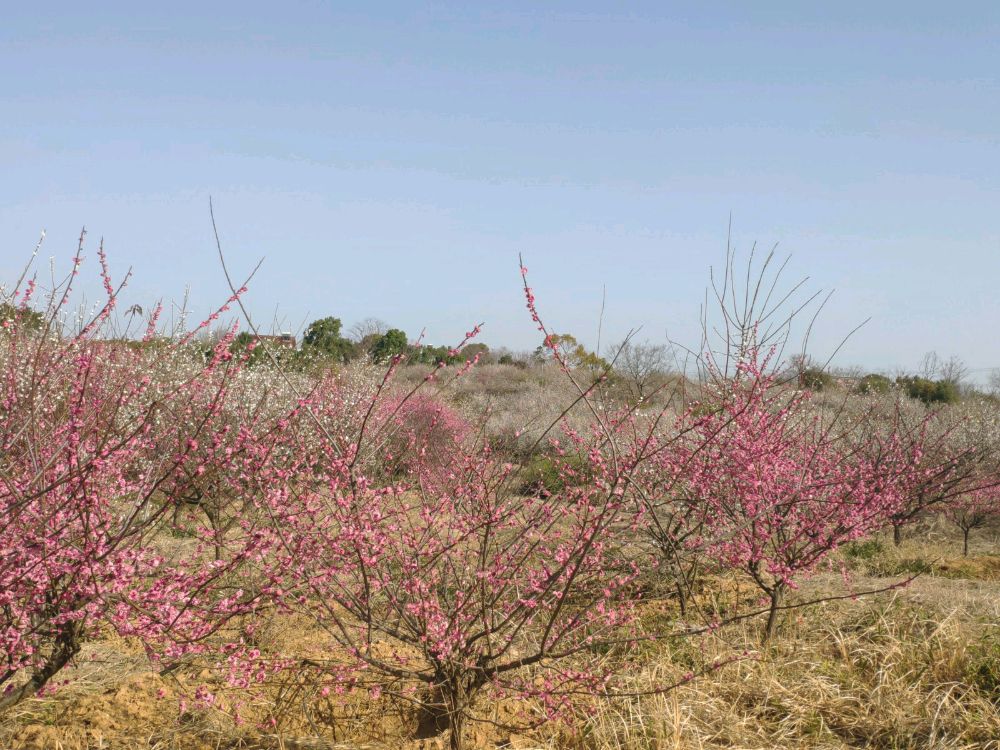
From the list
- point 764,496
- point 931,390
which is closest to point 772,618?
point 764,496

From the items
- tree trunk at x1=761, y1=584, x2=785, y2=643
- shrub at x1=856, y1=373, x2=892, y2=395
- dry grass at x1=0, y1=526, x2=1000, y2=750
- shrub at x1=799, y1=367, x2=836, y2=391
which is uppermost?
shrub at x1=856, y1=373, x2=892, y2=395

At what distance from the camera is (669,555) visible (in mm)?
5770

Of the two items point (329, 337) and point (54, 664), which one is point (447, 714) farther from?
point (329, 337)

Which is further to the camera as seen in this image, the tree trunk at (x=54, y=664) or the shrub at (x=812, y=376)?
the shrub at (x=812, y=376)

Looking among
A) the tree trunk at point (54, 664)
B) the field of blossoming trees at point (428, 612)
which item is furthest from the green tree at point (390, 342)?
the tree trunk at point (54, 664)

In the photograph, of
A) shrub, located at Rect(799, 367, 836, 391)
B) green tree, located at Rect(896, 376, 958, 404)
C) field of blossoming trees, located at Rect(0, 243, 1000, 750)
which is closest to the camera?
field of blossoming trees, located at Rect(0, 243, 1000, 750)

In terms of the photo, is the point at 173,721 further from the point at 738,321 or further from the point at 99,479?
the point at 738,321

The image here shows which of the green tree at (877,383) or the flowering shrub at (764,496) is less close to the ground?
the green tree at (877,383)

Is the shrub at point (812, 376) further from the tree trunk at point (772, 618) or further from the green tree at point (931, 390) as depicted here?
the green tree at point (931, 390)

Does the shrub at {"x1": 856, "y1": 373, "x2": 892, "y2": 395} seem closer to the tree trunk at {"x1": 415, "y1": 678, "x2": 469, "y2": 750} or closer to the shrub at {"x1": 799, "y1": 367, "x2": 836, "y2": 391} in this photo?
the shrub at {"x1": 799, "y1": 367, "x2": 836, "y2": 391}

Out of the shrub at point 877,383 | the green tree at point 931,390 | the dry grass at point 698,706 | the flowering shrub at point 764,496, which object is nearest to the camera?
the dry grass at point 698,706

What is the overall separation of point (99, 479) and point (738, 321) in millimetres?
4358

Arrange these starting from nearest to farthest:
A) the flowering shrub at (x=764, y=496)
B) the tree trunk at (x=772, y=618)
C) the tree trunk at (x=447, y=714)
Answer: the tree trunk at (x=447, y=714), the flowering shrub at (x=764, y=496), the tree trunk at (x=772, y=618)

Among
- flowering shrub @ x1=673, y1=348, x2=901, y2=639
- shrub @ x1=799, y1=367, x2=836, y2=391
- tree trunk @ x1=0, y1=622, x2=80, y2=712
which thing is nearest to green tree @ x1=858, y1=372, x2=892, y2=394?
shrub @ x1=799, y1=367, x2=836, y2=391
